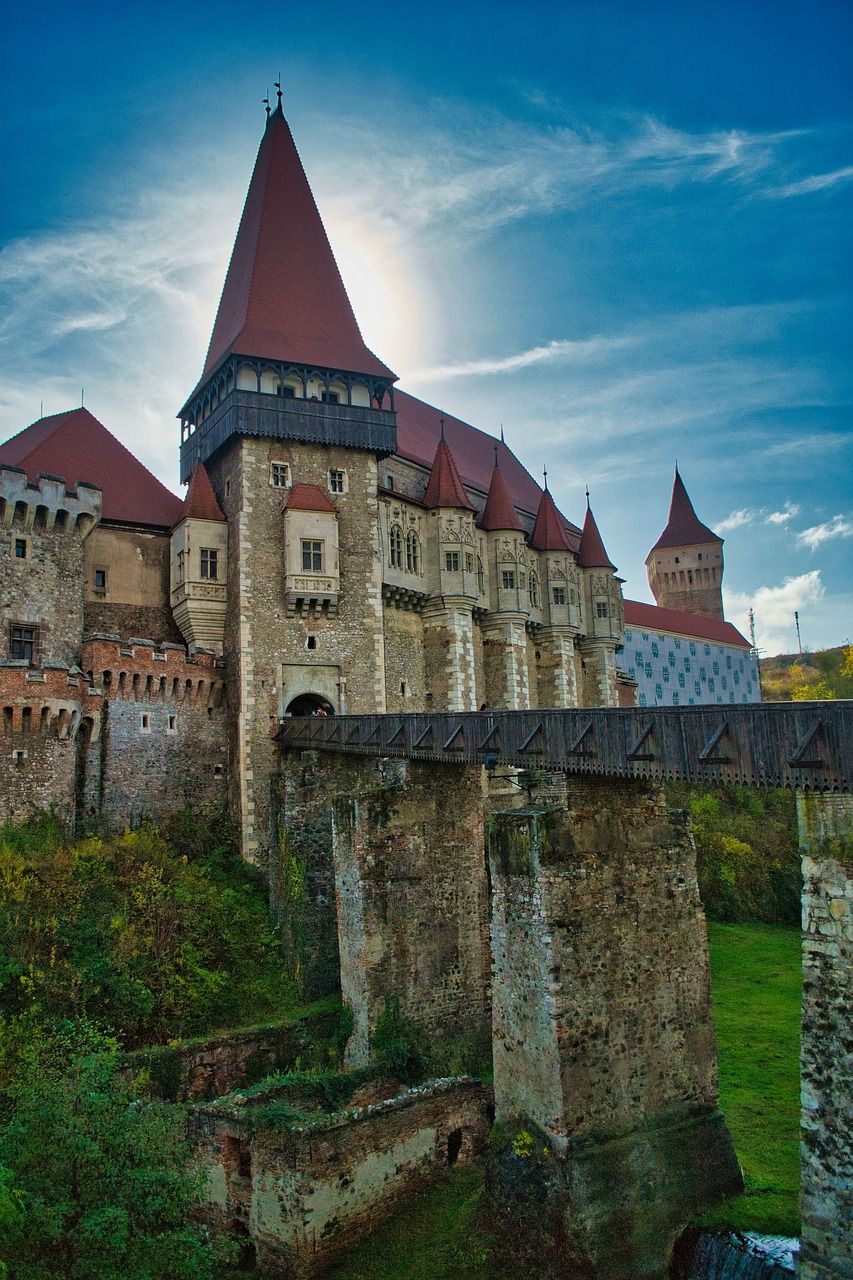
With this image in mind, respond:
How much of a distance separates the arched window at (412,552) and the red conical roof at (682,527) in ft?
162

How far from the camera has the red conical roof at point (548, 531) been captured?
41844 mm

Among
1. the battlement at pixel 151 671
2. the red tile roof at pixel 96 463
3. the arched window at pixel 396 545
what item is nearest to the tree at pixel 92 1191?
the battlement at pixel 151 671

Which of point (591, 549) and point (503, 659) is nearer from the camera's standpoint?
point (503, 659)

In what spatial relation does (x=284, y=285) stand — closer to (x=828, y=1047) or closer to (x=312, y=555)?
(x=312, y=555)

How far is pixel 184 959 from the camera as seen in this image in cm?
2086

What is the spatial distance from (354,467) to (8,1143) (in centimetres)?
2390

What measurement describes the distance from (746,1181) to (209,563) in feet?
72.6

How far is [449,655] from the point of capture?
115 feet

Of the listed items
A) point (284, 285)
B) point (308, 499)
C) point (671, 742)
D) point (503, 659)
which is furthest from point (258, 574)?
point (671, 742)

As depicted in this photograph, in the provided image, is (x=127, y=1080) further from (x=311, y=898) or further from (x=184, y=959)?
(x=311, y=898)

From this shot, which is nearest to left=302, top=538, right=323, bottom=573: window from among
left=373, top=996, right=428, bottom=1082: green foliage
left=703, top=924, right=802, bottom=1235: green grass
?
left=373, top=996, right=428, bottom=1082: green foliage

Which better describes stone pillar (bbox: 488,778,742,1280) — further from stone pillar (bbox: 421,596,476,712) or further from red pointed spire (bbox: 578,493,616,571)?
red pointed spire (bbox: 578,493,616,571)

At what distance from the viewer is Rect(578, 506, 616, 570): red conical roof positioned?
44.4m

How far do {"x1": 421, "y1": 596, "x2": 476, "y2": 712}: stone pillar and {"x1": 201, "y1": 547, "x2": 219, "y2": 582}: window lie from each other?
8314 millimetres
